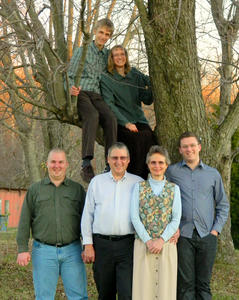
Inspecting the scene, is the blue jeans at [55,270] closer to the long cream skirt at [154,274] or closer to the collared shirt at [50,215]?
the collared shirt at [50,215]

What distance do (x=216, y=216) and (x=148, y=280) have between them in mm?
1039

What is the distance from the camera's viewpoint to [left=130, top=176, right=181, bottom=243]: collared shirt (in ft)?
13.3

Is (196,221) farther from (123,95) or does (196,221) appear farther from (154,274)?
(123,95)

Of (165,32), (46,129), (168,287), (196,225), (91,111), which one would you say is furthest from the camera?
(46,129)

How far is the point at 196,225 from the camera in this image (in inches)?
172

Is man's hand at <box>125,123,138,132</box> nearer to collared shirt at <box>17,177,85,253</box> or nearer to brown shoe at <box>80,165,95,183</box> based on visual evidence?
brown shoe at <box>80,165,95,183</box>

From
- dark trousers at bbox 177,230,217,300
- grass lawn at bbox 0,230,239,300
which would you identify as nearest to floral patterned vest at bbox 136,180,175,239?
dark trousers at bbox 177,230,217,300

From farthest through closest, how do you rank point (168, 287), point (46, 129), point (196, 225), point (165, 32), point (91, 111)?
point (46, 129) < point (165, 32) < point (91, 111) < point (196, 225) < point (168, 287)

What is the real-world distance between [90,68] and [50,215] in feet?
6.47

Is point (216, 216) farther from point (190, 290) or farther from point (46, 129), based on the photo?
point (46, 129)

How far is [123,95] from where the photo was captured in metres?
5.54

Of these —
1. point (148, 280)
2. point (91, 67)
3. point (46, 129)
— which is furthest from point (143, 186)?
point (46, 129)

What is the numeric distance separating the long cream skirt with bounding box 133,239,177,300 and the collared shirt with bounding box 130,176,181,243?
102mm

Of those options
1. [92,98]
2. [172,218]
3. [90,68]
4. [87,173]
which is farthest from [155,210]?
[90,68]
